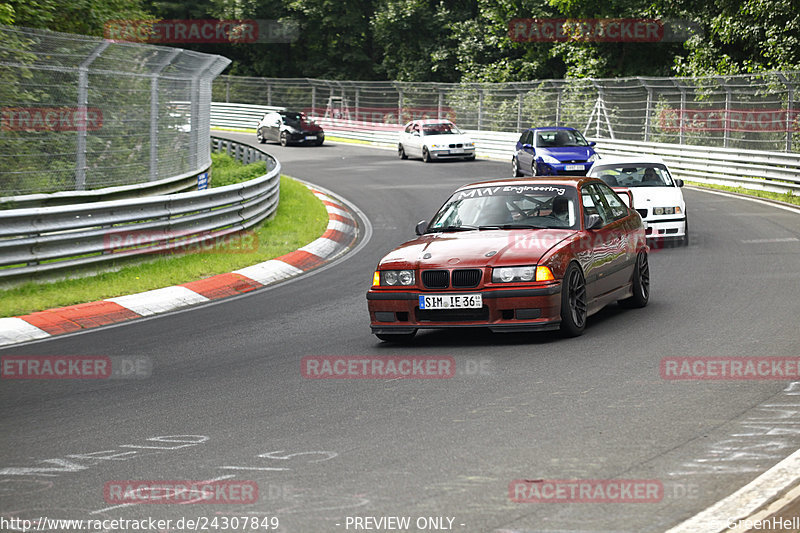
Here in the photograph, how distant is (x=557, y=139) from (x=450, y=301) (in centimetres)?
1842

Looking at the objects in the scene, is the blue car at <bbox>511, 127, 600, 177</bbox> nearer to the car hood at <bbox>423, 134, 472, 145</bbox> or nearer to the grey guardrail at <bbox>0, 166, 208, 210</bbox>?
the car hood at <bbox>423, 134, 472, 145</bbox>

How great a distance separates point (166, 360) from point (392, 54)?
51.9 metres

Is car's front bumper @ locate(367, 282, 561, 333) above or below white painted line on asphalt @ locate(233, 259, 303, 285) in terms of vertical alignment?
above

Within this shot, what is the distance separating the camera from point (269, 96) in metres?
58.9

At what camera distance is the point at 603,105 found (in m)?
36.3

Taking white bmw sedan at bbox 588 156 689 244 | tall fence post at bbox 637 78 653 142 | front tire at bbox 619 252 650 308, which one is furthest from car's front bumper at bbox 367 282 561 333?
tall fence post at bbox 637 78 653 142

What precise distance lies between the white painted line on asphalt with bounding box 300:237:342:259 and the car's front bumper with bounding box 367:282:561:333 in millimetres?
7260

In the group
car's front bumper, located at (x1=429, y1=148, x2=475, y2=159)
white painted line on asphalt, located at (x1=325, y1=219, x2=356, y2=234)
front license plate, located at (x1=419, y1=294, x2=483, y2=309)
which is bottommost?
white painted line on asphalt, located at (x1=325, y1=219, x2=356, y2=234)

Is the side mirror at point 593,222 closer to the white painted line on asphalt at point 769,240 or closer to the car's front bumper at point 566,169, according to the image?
the white painted line on asphalt at point 769,240

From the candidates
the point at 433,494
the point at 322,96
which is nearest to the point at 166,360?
the point at 433,494

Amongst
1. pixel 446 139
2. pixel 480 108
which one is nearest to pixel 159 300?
pixel 446 139

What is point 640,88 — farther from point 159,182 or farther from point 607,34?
point 159,182

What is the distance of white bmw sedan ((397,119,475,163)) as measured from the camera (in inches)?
1438

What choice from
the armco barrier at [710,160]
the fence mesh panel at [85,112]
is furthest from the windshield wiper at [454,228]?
the armco barrier at [710,160]
